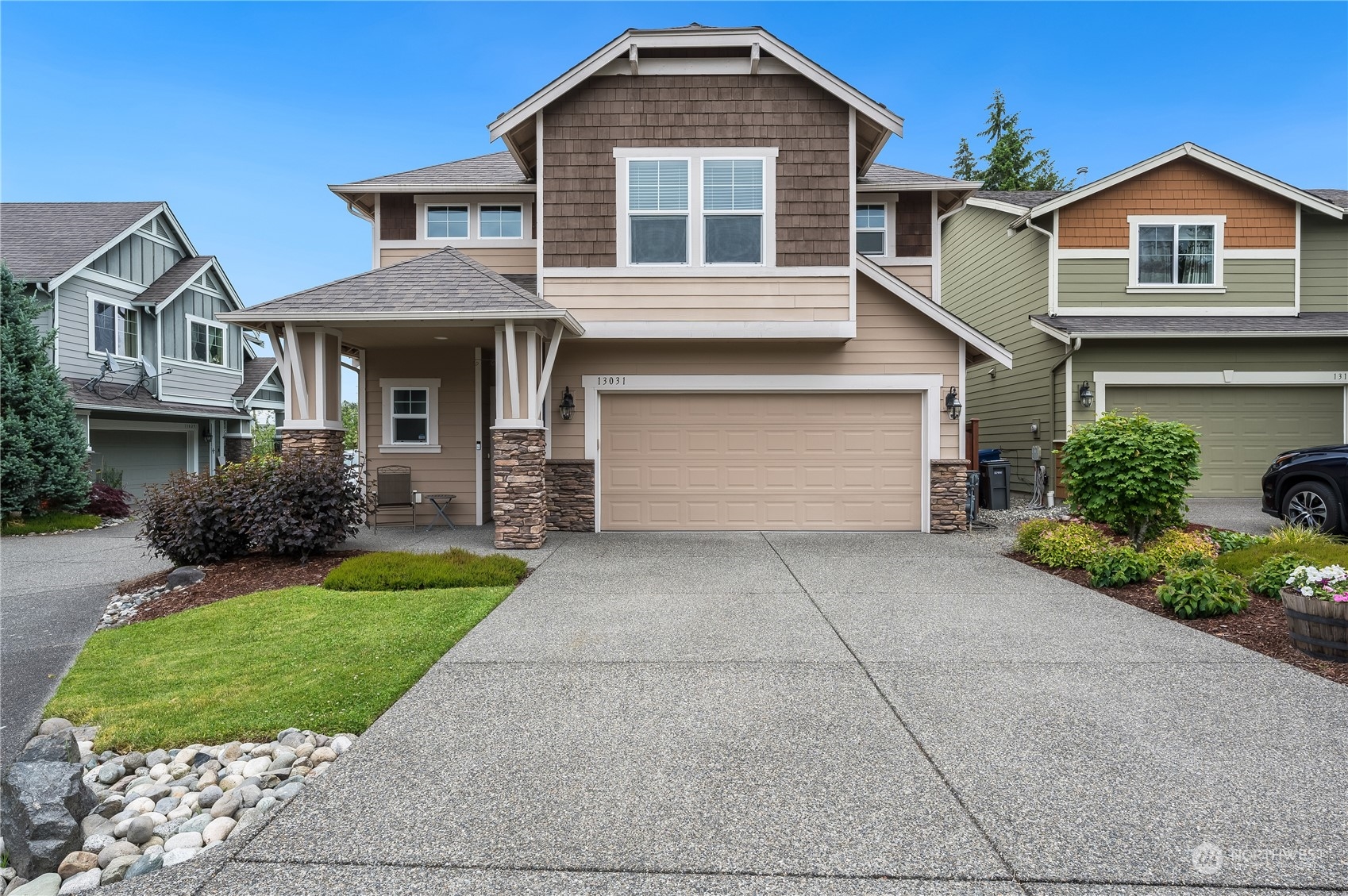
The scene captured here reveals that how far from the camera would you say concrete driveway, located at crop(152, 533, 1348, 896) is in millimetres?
2471

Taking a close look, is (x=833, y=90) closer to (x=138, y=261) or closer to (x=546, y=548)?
(x=546, y=548)

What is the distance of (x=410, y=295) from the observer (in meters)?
9.32

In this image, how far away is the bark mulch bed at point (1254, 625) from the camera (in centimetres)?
466

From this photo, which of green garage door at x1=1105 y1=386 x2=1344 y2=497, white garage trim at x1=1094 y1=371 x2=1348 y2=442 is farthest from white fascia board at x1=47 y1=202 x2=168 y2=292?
green garage door at x1=1105 y1=386 x2=1344 y2=497

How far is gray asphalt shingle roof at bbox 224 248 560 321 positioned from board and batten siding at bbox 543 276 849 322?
0.93m

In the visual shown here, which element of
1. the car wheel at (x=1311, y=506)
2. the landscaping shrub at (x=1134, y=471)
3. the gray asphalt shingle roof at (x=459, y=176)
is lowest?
the car wheel at (x=1311, y=506)

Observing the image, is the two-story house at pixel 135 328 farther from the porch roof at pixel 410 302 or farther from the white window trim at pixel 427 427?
the porch roof at pixel 410 302

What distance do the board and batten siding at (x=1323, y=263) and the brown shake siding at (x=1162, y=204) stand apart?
36.4 inches

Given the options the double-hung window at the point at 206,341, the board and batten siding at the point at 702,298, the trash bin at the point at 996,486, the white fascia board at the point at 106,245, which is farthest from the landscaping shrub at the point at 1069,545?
the double-hung window at the point at 206,341

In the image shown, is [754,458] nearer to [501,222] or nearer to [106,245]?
[501,222]

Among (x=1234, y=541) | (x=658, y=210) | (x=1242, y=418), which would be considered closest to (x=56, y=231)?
(x=658, y=210)

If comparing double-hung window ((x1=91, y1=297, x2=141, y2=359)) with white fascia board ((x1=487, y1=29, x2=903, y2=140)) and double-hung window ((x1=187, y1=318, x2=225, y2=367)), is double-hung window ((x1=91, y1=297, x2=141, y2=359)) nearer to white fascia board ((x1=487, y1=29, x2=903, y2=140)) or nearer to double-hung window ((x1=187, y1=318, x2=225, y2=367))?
double-hung window ((x1=187, y1=318, x2=225, y2=367))

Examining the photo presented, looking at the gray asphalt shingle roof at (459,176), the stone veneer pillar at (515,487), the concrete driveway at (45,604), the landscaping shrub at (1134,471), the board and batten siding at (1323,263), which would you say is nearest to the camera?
the concrete driveway at (45,604)

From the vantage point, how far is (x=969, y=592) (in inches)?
269
